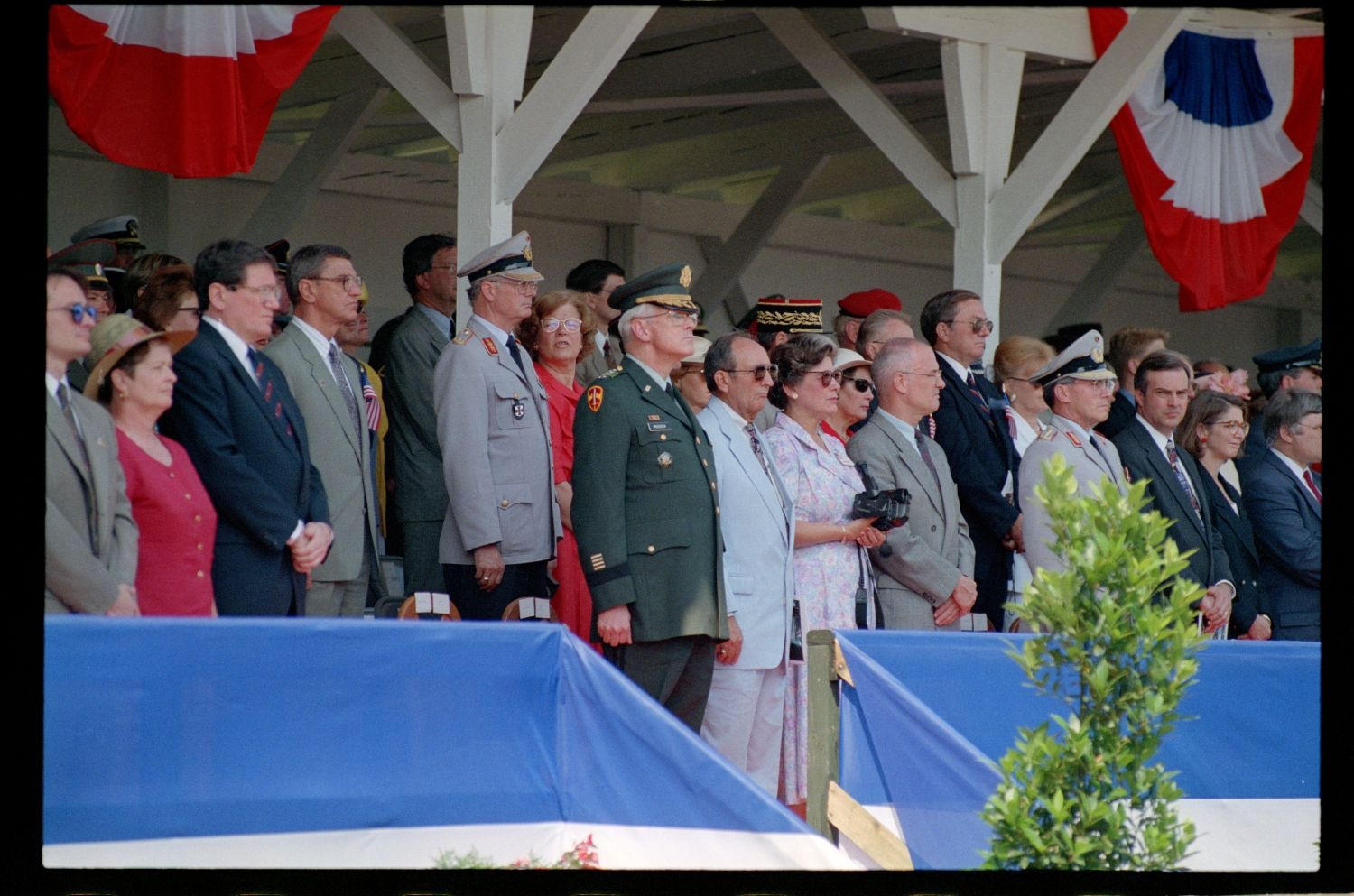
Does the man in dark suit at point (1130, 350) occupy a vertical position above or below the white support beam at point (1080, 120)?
below

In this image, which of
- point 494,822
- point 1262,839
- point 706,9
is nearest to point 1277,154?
point 706,9

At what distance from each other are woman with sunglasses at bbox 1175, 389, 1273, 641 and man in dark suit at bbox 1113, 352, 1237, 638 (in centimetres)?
7

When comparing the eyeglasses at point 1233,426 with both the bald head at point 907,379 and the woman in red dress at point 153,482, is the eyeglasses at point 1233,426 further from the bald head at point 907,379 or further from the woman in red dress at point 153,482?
the woman in red dress at point 153,482

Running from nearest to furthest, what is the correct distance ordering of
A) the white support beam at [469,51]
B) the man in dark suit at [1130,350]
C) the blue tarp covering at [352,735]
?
the blue tarp covering at [352,735]
the white support beam at [469,51]
the man in dark suit at [1130,350]

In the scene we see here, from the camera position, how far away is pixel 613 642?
16.3ft

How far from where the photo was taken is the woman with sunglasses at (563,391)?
18.7 feet

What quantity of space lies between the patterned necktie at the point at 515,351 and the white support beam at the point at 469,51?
107 cm

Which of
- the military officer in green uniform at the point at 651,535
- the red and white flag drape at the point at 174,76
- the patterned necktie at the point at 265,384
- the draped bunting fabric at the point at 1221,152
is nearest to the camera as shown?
the patterned necktie at the point at 265,384

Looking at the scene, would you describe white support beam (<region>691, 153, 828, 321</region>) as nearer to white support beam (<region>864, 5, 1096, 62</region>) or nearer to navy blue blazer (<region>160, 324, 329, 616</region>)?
white support beam (<region>864, 5, 1096, 62</region>)

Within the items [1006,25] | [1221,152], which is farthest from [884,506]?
[1221,152]

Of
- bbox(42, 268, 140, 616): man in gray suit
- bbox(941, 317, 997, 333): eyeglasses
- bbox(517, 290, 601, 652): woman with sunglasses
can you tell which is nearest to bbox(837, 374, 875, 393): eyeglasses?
bbox(941, 317, 997, 333): eyeglasses

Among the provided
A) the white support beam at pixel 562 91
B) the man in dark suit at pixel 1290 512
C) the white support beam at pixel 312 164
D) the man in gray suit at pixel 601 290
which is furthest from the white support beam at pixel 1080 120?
the white support beam at pixel 312 164

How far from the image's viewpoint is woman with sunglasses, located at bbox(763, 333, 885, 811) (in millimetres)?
5441

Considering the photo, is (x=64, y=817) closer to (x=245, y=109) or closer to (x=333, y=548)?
(x=333, y=548)
